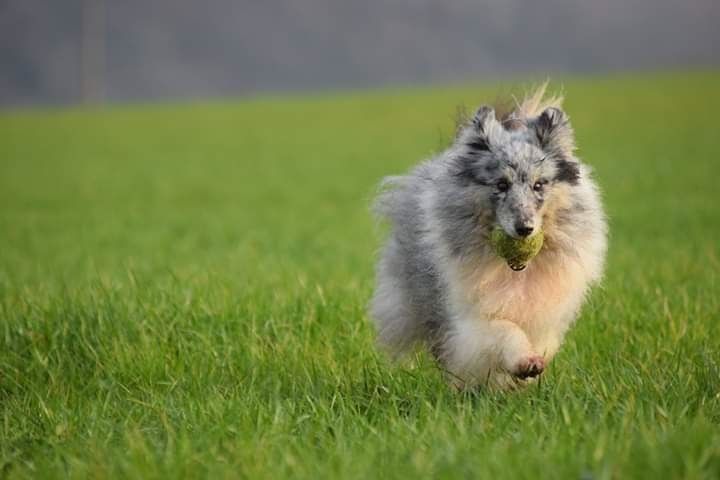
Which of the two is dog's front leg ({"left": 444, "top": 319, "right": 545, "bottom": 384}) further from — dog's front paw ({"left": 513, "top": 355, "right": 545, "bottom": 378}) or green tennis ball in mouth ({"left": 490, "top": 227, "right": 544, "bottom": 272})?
green tennis ball in mouth ({"left": 490, "top": 227, "right": 544, "bottom": 272})

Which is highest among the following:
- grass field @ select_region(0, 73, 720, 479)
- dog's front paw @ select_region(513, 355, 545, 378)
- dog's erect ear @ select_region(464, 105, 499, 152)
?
dog's erect ear @ select_region(464, 105, 499, 152)

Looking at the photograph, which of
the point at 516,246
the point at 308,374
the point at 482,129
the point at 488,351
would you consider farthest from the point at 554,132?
the point at 308,374

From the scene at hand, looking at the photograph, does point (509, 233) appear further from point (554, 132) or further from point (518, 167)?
point (554, 132)

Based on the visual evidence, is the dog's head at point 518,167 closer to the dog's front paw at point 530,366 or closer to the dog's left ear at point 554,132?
the dog's left ear at point 554,132

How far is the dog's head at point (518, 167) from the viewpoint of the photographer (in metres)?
4.80

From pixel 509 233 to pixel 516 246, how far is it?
13cm

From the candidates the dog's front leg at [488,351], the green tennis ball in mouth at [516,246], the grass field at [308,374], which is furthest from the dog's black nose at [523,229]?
the grass field at [308,374]

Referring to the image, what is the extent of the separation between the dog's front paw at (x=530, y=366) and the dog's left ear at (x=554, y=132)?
1.06 meters

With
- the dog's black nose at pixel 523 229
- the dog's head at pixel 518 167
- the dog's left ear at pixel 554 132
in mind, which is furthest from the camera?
the dog's left ear at pixel 554 132

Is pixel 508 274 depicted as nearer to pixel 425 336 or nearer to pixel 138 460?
pixel 425 336

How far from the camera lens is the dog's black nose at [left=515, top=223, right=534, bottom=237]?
4.66 metres

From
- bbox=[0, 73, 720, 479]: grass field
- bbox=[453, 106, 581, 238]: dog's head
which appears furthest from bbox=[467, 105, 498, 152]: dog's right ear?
bbox=[0, 73, 720, 479]: grass field

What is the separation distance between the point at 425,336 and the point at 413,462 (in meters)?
2.01

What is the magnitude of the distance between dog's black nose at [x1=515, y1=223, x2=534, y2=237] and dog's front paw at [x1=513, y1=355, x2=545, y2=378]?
2.00ft
